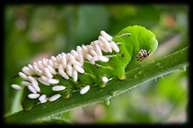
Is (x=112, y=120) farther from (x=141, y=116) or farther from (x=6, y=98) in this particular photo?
(x=6, y=98)

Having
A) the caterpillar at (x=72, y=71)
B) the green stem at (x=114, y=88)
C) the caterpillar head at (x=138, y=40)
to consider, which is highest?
the caterpillar head at (x=138, y=40)

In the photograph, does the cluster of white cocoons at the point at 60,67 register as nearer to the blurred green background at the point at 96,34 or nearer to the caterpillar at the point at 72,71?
the caterpillar at the point at 72,71

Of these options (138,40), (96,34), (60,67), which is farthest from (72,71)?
(96,34)

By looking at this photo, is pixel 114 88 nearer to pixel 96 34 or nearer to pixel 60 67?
pixel 60 67

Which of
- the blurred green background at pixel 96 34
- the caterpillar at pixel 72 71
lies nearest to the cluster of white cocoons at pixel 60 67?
the caterpillar at pixel 72 71

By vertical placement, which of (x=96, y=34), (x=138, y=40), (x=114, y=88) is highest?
(x=96, y=34)

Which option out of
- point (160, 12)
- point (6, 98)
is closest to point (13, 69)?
point (6, 98)
